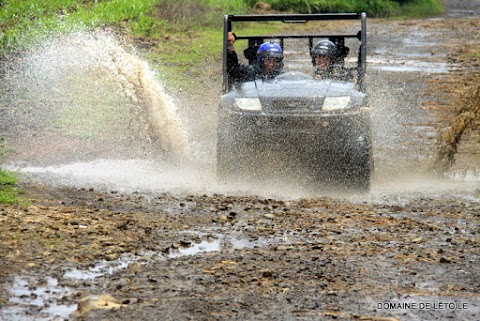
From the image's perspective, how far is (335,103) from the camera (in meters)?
9.25

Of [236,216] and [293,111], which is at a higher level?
[293,111]

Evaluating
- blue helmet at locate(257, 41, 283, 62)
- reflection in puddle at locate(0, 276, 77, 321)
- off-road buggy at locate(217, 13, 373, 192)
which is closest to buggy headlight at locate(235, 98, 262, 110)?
off-road buggy at locate(217, 13, 373, 192)

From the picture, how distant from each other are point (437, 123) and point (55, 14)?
8.62 metres

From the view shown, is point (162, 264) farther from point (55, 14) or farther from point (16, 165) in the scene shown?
point (55, 14)

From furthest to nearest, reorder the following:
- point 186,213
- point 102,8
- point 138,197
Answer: point 102,8, point 138,197, point 186,213

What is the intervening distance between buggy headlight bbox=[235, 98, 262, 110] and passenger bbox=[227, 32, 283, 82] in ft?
3.73

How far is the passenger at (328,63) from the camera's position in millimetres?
10609

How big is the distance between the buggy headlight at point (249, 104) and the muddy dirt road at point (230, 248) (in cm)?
79

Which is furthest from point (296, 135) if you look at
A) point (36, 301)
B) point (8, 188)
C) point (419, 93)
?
point (419, 93)

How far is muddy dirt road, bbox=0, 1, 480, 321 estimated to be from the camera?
561 centimetres

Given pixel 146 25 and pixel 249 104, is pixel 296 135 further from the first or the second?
pixel 146 25

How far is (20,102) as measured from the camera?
1402 centimetres

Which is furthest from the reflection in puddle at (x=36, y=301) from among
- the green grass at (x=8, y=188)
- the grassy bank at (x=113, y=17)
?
the grassy bank at (x=113, y=17)

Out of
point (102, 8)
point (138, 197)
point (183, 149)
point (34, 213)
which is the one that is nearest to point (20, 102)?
point (183, 149)
